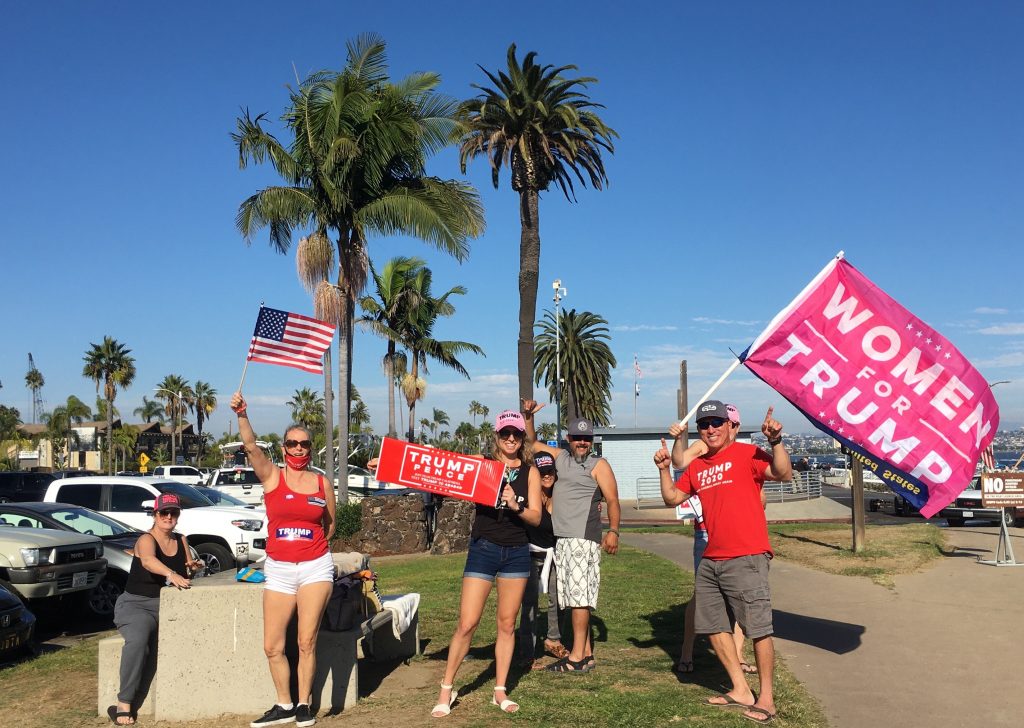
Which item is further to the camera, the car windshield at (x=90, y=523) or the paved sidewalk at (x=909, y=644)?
the car windshield at (x=90, y=523)

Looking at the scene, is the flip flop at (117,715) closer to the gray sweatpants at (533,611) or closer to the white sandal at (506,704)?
the white sandal at (506,704)

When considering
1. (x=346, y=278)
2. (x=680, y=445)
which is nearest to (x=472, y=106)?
(x=346, y=278)

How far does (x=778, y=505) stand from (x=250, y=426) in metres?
27.5

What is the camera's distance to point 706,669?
704 cm

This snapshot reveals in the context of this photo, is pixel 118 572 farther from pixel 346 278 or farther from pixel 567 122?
pixel 567 122

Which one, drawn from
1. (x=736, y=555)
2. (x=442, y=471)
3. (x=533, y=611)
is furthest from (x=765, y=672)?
(x=442, y=471)

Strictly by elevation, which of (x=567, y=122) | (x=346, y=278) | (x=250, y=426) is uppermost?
(x=567, y=122)

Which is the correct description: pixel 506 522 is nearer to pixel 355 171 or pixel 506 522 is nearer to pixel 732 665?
pixel 732 665

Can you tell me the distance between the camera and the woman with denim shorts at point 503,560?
6.00 metres

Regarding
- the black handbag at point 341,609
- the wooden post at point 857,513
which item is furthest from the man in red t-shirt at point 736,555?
the wooden post at point 857,513

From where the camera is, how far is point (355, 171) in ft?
65.3

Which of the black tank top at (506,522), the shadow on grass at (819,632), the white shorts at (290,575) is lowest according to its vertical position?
the shadow on grass at (819,632)

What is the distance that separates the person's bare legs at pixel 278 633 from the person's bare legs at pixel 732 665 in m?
2.80

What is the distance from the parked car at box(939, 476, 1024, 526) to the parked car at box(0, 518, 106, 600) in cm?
2055
